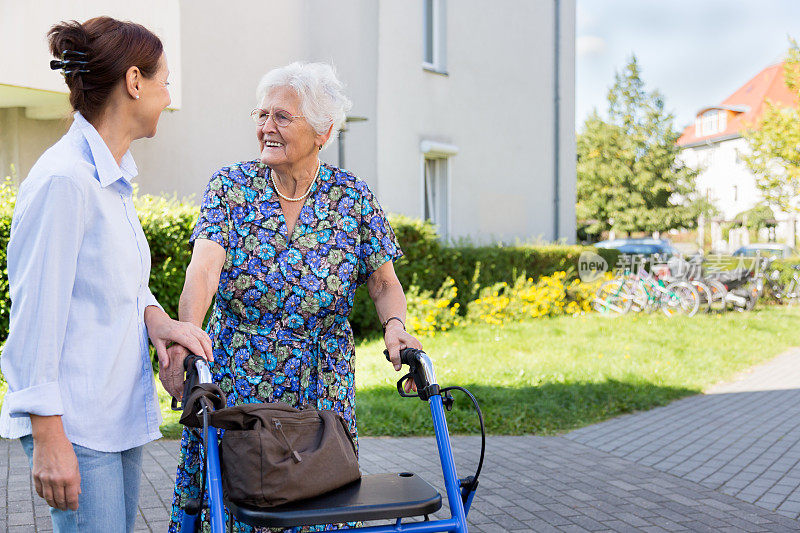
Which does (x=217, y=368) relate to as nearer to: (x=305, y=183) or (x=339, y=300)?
(x=339, y=300)

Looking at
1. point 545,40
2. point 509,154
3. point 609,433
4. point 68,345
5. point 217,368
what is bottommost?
point 609,433

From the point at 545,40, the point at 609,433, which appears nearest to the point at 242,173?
the point at 609,433

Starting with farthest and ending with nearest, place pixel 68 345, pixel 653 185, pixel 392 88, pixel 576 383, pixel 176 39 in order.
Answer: pixel 653 185 → pixel 392 88 → pixel 176 39 → pixel 576 383 → pixel 68 345

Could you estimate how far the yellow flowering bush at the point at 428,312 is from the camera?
10.9 metres

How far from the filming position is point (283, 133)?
282 cm

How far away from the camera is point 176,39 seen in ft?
32.9

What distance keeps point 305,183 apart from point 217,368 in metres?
0.73

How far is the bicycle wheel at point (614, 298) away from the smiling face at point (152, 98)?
42.9ft

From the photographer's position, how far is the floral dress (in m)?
2.75

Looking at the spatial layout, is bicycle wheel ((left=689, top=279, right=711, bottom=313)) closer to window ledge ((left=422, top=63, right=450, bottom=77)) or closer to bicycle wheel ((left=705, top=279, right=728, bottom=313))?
bicycle wheel ((left=705, top=279, right=728, bottom=313))

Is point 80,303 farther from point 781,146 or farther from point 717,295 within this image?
point 781,146

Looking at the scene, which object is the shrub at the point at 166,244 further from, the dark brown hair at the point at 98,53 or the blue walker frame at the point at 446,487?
the dark brown hair at the point at 98,53

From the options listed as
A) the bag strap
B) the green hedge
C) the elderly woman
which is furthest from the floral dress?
the green hedge

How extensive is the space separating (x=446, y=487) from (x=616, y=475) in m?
3.89
